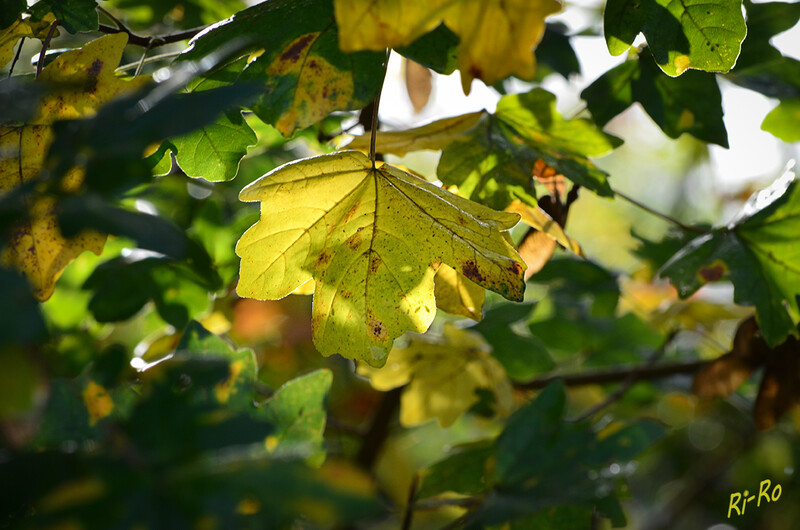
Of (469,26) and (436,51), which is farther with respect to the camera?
(436,51)

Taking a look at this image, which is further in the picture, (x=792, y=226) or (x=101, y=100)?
(x=792, y=226)

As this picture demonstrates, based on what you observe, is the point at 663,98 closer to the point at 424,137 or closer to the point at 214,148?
the point at 424,137

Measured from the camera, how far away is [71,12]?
2.61 feet

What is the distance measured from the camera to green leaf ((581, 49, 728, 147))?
965 mm

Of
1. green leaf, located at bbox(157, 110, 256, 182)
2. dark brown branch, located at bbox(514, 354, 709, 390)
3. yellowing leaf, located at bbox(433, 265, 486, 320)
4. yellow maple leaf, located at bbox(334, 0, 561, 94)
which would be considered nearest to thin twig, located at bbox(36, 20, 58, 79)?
green leaf, located at bbox(157, 110, 256, 182)

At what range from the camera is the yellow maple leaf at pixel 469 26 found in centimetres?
56

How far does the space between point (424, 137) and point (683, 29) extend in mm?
354

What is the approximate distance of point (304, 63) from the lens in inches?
27.8

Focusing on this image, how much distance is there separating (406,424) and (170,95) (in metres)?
0.93

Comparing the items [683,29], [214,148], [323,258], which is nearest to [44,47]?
[214,148]

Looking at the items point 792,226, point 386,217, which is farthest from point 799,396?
point 386,217

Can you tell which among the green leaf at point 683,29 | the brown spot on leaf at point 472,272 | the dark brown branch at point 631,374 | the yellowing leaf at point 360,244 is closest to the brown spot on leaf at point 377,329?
the yellowing leaf at point 360,244

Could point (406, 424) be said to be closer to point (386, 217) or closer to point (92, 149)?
point (386, 217)

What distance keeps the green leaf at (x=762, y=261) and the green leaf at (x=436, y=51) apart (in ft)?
1.60
